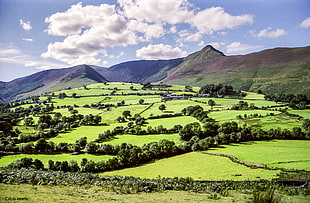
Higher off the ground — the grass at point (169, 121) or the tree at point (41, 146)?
the grass at point (169, 121)

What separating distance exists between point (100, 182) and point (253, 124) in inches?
2785

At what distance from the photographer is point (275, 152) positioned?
58.5 meters

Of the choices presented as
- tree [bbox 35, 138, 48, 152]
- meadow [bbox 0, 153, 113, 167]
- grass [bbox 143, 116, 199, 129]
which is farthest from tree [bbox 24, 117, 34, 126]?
grass [bbox 143, 116, 199, 129]

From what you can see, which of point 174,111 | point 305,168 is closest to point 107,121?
point 174,111

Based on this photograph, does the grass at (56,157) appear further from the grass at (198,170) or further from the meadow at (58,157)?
the grass at (198,170)

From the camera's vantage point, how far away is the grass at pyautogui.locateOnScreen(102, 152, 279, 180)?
1787 inches

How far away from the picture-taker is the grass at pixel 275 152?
49.7m

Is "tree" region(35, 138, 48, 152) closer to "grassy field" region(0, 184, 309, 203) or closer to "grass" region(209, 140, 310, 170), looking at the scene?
"grassy field" region(0, 184, 309, 203)

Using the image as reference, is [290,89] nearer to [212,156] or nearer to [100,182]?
[212,156]

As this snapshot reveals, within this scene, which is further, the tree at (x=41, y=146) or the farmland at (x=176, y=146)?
the tree at (x=41, y=146)

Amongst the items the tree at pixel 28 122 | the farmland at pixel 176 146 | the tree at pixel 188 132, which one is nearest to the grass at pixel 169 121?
the farmland at pixel 176 146

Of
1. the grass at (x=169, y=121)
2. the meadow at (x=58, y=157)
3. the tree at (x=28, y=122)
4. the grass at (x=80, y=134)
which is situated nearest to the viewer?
the meadow at (x=58, y=157)

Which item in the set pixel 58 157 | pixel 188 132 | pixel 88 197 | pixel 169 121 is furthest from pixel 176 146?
pixel 88 197

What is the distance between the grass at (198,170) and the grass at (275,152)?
5.63 m
